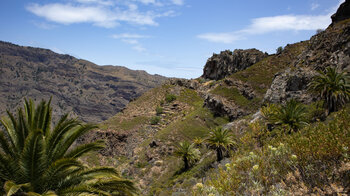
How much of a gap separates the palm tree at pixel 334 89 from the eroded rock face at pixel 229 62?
5964cm

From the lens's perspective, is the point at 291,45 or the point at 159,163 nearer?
the point at 159,163

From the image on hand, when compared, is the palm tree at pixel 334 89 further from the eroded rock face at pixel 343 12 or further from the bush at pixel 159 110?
the bush at pixel 159 110

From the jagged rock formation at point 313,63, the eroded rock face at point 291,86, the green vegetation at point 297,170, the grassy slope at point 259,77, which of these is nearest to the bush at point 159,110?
the grassy slope at point 259,77

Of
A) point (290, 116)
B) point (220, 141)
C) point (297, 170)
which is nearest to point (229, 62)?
point (220, 141)

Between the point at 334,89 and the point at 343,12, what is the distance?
115 ft

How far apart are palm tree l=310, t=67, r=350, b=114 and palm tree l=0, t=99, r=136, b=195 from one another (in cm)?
2414

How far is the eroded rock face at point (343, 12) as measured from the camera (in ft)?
151

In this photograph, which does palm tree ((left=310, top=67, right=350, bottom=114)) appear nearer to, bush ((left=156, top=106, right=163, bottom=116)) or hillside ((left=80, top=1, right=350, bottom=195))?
hillside ((left=80, top=1, right=350, bottom=195))

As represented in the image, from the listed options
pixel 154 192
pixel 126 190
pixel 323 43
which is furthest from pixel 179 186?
pixel 323 43

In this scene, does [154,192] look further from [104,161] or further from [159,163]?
[104,161]

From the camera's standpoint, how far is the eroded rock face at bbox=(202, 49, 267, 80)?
8362cm

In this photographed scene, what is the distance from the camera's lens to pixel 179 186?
2886 cm

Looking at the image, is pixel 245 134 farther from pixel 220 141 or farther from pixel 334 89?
pixel 220 141

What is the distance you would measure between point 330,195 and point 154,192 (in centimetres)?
2973
